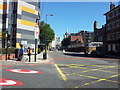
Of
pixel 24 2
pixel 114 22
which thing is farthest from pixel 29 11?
pixel 114 22

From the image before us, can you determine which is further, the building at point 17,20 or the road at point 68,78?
the building at point 17,20

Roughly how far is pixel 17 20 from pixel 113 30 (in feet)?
84.4

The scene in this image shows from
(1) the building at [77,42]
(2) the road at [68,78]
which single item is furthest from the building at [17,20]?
(1) the building at [77,42]

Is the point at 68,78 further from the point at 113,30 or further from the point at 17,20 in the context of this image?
the point at 113,30

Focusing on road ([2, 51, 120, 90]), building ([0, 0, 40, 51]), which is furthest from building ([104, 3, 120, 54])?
road ([2, 51, 120, 90])

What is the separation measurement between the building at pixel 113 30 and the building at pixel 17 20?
2153cm

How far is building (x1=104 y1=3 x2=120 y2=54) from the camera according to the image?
38531 mm

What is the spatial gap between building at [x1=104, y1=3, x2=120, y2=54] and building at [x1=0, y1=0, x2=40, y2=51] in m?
21.5

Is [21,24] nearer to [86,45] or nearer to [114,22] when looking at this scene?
[114,22]

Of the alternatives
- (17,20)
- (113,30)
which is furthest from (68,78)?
(113,30)

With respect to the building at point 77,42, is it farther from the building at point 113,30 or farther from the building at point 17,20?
the building at point 17,20

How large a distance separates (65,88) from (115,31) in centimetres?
3754

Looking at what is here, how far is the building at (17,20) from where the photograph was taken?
31073 mm

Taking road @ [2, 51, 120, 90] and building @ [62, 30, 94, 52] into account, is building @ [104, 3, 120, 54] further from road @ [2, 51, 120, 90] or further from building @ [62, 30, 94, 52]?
road @ [2, 51, 120, 90]
